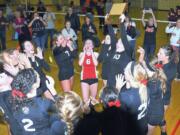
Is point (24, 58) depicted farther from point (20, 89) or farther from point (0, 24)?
point (0, 24)

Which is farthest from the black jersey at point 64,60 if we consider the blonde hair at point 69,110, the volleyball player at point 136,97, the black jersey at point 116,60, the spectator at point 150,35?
the spectator at point 150,35

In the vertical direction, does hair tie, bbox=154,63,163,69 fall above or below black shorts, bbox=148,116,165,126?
above

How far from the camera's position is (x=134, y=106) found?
13.6ft

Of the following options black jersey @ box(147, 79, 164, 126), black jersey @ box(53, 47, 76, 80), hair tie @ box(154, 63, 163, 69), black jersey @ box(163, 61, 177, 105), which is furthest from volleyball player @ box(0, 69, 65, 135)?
black jersey @ box(53, 47, 76, 80)

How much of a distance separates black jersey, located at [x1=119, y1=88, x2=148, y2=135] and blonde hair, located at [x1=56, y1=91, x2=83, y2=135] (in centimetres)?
60

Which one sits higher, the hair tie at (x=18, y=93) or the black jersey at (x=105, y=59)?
the hair tie at (x=18, y=93)

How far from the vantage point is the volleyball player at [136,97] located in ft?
13.5

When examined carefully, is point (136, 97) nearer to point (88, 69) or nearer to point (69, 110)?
point (69, 110)

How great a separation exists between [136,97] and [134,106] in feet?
0.41

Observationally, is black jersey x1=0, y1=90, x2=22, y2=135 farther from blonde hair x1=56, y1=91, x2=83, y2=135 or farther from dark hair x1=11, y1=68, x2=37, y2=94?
blonde hair x1=56, y1=91, x2=83, y2=135

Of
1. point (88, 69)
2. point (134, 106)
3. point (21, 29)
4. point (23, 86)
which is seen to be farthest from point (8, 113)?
point (21, 29)

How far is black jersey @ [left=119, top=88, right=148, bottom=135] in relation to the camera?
13.4ft

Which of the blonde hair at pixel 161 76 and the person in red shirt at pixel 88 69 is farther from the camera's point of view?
the person in red shirt at pixel 88 69

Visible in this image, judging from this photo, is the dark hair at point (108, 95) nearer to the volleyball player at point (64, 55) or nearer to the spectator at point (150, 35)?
the volleyball player at point (64, 55)
